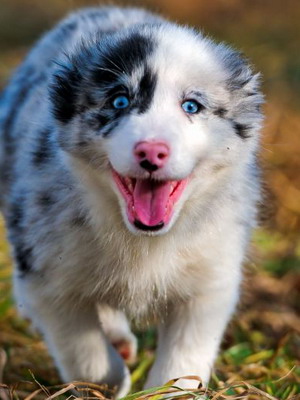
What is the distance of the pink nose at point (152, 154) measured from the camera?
124 inches

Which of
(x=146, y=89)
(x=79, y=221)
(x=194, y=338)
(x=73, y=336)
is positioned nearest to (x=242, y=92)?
(x=146, y=89)

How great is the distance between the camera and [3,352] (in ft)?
14.6

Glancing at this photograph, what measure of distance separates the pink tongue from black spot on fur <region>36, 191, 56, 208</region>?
60cm

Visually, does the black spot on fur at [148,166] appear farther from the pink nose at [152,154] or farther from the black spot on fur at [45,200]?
the black spot on fur at [45,200]

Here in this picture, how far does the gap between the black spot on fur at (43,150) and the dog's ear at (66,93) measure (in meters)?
0.28

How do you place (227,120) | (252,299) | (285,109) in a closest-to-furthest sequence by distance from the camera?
(227,120) < (252,299) < (285,109)

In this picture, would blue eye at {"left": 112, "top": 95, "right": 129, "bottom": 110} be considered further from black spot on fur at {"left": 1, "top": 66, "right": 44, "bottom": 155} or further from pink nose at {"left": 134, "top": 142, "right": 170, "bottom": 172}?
black spot on fur at {"left": 1, "top": 66, "right": 44, "bottom": 155}

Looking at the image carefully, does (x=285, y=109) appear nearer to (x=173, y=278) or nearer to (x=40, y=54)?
(x=40, y=54)

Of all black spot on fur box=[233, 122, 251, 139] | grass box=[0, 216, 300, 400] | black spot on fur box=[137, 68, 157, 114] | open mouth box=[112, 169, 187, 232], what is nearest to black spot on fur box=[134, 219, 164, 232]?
open mouth box=[112, 169, 187, 232]

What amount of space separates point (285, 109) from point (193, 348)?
4.77 meters

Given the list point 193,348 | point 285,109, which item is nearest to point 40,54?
point 193,348

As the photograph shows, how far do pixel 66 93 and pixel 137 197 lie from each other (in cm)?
56

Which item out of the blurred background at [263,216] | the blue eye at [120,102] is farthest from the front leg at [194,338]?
the blue eye at [120,102]

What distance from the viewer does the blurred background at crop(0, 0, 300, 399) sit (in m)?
4.73
